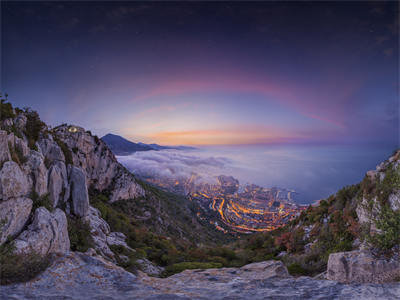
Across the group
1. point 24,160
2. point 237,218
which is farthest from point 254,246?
point 237,218

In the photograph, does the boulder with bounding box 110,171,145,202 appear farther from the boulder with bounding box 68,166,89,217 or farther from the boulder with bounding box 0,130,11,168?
the boulder with bounding box 0,130,11,168

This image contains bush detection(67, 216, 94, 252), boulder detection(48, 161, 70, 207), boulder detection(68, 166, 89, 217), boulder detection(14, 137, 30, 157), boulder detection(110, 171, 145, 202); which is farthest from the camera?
boulder detection(110, 171, 145, 202)

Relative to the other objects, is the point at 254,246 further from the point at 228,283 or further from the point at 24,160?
the point at 24,160

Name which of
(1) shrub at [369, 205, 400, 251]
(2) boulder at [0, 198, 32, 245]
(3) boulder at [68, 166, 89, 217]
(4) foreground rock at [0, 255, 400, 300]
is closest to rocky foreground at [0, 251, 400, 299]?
(4) foreground rock at [0, 255, 400, 300]

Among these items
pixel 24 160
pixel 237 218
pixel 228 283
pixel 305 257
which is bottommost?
pixel 237 218

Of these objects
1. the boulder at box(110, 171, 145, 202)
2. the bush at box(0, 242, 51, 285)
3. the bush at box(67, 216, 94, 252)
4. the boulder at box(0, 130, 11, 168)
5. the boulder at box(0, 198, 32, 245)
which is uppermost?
the boulder at box(0, 130, 11, 168)

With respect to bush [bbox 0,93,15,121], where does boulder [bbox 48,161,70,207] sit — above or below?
below
